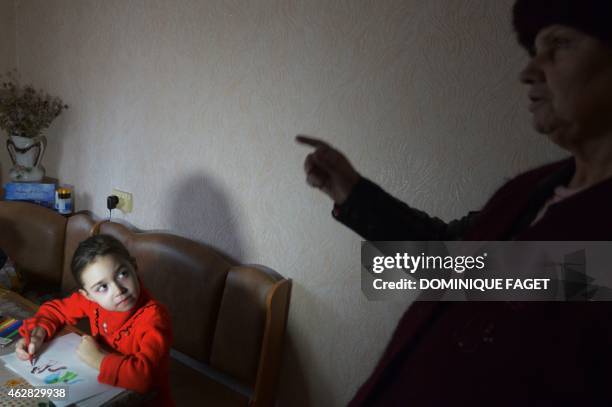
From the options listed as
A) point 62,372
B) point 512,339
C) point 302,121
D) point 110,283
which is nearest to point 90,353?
point 62,372

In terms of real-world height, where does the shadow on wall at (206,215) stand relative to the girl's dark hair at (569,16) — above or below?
below

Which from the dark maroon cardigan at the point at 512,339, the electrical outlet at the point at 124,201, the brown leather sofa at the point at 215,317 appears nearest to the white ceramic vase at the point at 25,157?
the electrical outlet at the point at 124,201

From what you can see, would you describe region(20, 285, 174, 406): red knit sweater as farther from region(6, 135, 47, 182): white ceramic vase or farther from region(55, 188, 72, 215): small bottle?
region(6, 135, 47, 182): white ceramic vase

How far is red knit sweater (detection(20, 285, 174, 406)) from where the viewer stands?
95 centimetres

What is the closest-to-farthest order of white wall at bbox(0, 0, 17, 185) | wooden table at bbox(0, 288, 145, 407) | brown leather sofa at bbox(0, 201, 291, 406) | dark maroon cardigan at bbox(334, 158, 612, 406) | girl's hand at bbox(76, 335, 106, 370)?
1. dark maroon cardigan at bbox(334, 158, 612, 406)
2. wooden table at bbox(0, 288, 145, 407)
3. girl's hand at bbox(76, 335, 106, 370)
4. brown leather sofa at bbox(0, 201, 291, 406)
5. white wall at bbox(0, 0, 17, 185)

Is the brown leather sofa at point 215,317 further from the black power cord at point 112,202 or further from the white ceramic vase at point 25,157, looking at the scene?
the white ceramic vase at point 25,157

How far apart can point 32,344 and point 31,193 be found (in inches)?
55.0

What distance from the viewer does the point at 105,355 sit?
1.00 m

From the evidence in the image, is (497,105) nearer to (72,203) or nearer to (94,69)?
(94,69)

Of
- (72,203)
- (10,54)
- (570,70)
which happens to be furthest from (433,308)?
(10,54)

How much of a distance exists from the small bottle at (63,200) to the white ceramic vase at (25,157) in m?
0.19

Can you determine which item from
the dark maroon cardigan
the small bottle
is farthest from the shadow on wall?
the dark maroon cardigan

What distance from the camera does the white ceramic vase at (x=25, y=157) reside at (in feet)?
6.73

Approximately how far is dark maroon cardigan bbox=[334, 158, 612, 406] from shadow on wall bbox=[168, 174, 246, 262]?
912 millimetres
